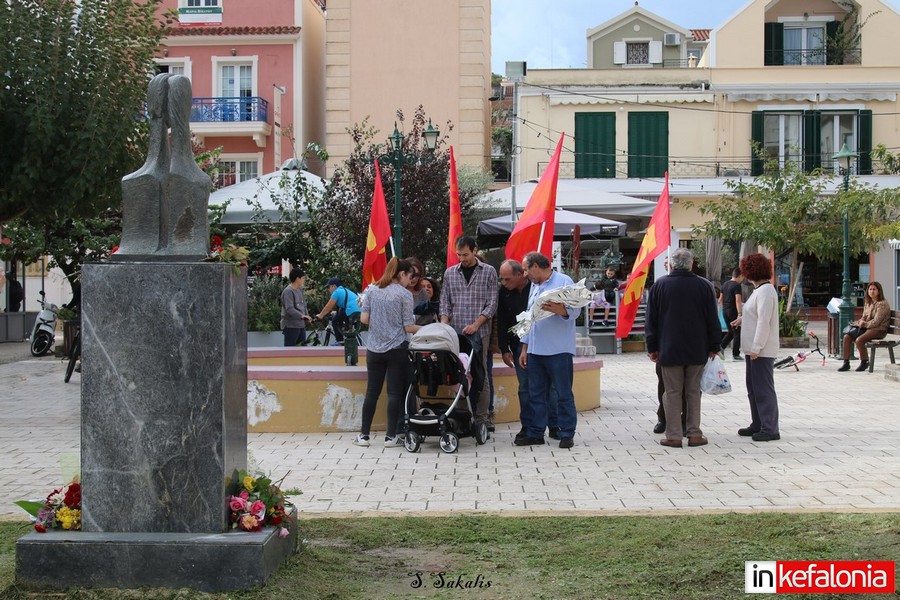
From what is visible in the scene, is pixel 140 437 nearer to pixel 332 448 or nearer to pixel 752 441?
pixel 332 448

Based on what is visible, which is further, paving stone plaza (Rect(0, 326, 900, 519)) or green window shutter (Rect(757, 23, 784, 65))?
green window shutter (Rect(757, 23, 784, 65))

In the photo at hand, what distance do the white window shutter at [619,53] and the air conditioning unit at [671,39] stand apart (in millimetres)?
1474

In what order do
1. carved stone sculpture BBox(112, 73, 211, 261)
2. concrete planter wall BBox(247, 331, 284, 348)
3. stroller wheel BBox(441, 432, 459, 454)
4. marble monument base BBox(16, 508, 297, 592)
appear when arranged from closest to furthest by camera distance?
marble monument base BBox(16, 508, 297, 592) → carved stone sculpture BBox(112, 73, 211, 261) → stroller wheel BBox(441, 432, 459, 454) → concrete planter wall BBox(247, 331, 284, 348)

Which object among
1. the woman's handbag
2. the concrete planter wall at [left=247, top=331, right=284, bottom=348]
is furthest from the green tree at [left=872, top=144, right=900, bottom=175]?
the concrete planter wall at [left=247, top=331, right=284, bottom=348]

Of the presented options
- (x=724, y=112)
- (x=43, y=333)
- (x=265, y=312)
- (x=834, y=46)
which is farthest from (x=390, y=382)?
(x=834, y=46)

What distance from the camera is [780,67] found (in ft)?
110

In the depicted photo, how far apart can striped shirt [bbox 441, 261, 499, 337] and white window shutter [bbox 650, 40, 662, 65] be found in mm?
29829

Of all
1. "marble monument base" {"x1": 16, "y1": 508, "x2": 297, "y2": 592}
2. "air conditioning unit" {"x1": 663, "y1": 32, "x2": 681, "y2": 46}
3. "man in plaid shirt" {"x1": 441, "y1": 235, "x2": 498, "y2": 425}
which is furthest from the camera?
"air conditioning unit" {"x1": 663, "y1": 32, "x2": 681, "y2": 46}

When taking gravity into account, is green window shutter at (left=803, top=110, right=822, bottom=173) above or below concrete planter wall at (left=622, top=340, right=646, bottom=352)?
above

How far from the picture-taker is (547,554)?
19.4ft

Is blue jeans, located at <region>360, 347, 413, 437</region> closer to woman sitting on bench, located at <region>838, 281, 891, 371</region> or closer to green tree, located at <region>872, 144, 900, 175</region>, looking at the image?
woman sitting on bench, located at <region>838, 281, 891, 371</region>

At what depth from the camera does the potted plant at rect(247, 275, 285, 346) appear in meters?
17.6

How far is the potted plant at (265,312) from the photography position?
17.6 meters

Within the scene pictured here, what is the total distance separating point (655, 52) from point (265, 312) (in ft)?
80.1
